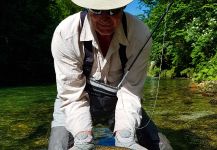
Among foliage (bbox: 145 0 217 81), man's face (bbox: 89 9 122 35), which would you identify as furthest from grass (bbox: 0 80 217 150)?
foliage (bbox: 145 0 217 81)

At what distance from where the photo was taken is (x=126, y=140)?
3.71 m

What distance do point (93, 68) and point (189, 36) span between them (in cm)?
1670

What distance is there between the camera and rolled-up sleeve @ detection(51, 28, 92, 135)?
3.97 metres

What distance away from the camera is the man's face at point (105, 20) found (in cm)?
360

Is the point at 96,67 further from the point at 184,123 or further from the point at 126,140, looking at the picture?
the point at 184,123

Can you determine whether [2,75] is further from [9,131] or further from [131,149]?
[131,149]

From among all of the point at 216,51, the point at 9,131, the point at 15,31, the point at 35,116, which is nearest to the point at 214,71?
the point at 216,51

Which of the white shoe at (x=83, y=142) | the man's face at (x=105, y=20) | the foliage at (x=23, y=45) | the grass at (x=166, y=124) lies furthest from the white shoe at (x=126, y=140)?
the foliage at (x=23, y=45)

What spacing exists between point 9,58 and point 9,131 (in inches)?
1054

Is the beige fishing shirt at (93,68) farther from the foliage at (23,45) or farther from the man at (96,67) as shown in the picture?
the foliage at (23,45)

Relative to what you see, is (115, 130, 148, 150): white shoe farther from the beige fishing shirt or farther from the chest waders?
the chest waders

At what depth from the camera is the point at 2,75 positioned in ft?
108

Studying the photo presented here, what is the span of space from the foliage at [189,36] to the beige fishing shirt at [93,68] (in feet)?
44.8

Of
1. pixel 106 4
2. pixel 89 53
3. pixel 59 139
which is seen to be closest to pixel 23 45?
pixel 59 139
